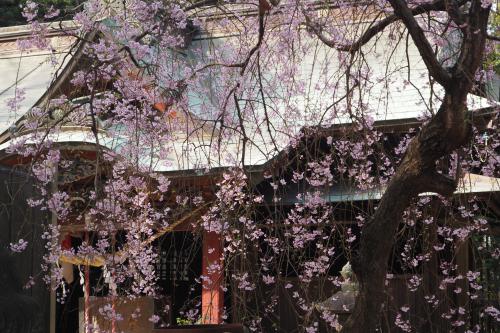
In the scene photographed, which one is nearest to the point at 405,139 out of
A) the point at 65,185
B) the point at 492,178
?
the point at 492,178

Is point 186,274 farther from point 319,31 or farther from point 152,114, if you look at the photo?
point 319,31

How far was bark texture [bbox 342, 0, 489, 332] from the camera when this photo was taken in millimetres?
3426

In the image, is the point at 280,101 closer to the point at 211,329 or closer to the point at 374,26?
the point at 211,329

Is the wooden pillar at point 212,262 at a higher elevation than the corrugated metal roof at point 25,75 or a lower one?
lower

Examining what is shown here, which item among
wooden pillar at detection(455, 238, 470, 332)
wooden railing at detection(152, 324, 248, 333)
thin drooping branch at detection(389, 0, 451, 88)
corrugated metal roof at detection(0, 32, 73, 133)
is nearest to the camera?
thin drooping branch at detection(389, 0, 451, 88)

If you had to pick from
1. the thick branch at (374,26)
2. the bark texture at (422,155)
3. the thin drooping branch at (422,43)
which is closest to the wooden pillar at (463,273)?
the thick branch at (374,26)

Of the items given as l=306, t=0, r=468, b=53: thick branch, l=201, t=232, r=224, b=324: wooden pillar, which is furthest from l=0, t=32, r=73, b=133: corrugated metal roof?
l=306, t=0, r=468, b=53: thick branch

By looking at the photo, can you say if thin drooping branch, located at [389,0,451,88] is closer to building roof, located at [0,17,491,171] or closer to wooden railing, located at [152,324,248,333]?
building roof, located at [0,17,491,171]

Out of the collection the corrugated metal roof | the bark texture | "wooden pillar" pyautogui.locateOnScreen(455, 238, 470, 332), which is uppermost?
the corrugated metal roof

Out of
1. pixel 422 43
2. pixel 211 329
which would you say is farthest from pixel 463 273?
pixel 422 43

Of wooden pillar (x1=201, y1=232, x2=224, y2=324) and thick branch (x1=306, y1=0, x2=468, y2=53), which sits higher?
thick branch (x1=306, y1=0, x2=468, y2=53)

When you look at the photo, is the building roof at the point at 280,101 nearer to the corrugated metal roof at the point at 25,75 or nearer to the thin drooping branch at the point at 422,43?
the corrugated metal roof at the point at 25,75

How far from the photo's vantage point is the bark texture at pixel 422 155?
11.2ft

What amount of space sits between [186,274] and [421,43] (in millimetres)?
6558
